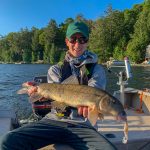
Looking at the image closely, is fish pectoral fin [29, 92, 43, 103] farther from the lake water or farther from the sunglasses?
the lake water

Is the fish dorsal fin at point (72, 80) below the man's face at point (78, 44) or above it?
below

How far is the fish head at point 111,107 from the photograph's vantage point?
3430mm

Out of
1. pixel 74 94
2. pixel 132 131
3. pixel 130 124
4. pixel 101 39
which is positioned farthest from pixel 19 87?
pixel 101 39

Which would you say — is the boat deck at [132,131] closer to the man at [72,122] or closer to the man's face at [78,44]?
the man at [72,122]

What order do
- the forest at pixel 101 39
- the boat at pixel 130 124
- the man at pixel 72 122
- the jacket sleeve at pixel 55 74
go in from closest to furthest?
1. the man at pixel 72 122
2. the jacket sleeve at pixel 55 74
3. the boat at pixel 130 124
4. the forest at pixel 101 39

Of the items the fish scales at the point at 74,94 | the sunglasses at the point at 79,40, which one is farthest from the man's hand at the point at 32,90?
the sunglasses at the point at 79,40

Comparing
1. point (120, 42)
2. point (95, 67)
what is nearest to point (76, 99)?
point (95, 67)

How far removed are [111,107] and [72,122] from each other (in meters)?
0.67

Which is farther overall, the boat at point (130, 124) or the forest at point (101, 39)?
the forest at point (101, 39)

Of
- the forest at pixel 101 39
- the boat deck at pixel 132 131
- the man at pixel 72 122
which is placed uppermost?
the forest at pixel 101 39

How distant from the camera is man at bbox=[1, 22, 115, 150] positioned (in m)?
3.73

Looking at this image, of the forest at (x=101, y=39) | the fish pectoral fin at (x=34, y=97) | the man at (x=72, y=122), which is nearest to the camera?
the man at (x=72, y=122)

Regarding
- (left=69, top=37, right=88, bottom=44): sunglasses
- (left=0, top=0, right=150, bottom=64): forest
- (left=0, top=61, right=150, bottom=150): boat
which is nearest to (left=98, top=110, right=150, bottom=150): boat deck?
(left=0, top=61, right=150, bottom=150): boat

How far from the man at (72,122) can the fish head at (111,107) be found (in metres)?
0.19
